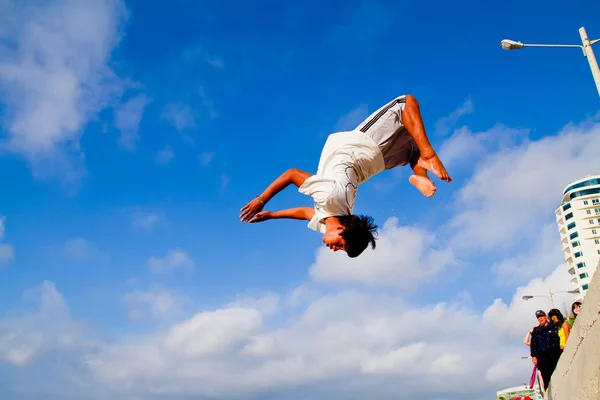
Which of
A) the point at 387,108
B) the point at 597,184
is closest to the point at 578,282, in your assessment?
the point at 597,184

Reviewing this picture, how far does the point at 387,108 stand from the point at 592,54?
9286mm

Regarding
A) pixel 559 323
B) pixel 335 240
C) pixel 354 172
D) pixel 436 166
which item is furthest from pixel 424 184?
pixel 559 323

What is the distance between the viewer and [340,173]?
664 cm

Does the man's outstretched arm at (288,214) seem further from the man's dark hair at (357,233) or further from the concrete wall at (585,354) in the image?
the concrete wall at (585,354)

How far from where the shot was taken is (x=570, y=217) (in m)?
112

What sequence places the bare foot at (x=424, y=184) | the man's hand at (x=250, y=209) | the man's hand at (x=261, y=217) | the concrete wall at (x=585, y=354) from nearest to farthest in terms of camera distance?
the concrete wall at (x=585, y=354)
the bare foot at (x=424, y=184)
the man's hand at (x=250, y=209)
the man's hand at (x=261, y=217)

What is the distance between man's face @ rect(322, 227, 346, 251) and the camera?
21.6ft

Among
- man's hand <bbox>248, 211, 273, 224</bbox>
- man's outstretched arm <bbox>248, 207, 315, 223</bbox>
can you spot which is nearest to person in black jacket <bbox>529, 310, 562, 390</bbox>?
man's outstretched arm <bbox>248, 207, 315, 223</bbox>

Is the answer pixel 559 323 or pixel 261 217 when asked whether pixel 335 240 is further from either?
pixel 559 323

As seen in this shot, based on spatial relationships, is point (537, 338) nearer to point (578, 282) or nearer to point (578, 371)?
point (578, 371)

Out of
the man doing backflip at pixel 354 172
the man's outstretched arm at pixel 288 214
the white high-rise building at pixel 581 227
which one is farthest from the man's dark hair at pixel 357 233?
the white high-rise building at pixel 581 227

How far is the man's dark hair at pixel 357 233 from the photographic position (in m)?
→ 6.60

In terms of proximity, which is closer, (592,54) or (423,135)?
(423,135)

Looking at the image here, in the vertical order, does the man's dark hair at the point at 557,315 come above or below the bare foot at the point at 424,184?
below
